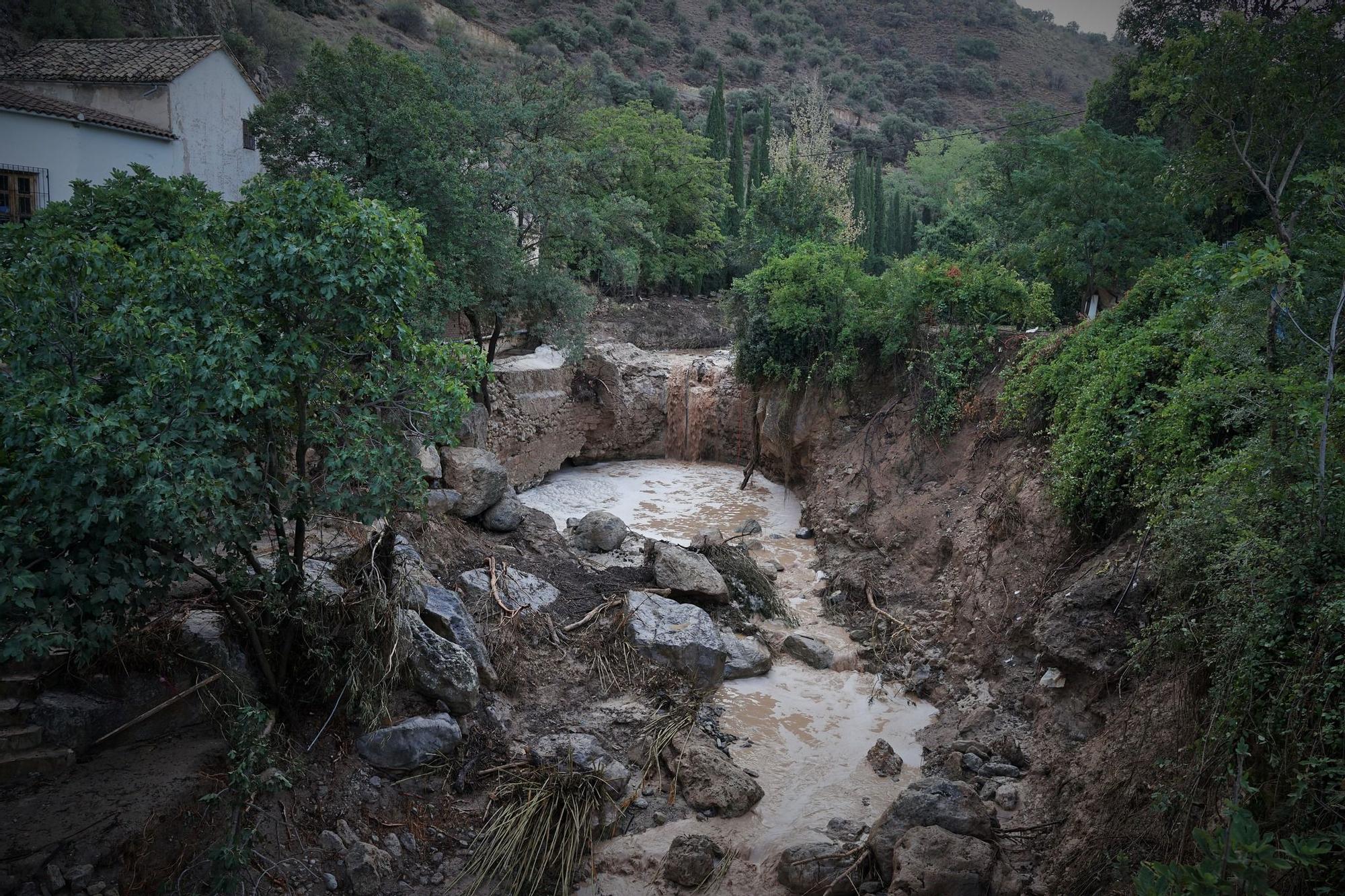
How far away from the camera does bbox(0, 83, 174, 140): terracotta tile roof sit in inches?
563

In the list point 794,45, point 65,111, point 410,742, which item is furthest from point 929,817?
point 794,45

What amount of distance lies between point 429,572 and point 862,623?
608cm

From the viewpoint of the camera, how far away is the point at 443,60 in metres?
17.4

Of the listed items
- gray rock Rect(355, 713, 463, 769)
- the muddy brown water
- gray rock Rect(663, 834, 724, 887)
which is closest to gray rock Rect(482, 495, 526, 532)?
the muddy brown water

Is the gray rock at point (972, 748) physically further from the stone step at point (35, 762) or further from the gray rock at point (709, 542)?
the stone step at point (35, 762)

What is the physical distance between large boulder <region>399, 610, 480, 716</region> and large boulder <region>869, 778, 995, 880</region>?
402 centimetres

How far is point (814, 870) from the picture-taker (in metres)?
A: 6.69

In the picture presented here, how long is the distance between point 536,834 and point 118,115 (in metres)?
17.6

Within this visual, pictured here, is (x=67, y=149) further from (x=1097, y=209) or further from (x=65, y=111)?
(x=1097, y=209)

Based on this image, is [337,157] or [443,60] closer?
[337,157]

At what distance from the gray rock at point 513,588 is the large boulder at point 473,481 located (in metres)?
1.57

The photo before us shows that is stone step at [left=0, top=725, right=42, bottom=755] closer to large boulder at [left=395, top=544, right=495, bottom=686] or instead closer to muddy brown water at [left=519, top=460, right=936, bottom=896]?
large boulder at [left=395, top=544, right=495, bottom=686]

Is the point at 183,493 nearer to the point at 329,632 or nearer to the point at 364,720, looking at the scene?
the point at 329,632

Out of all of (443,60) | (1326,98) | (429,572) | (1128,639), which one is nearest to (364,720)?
(429,572)
